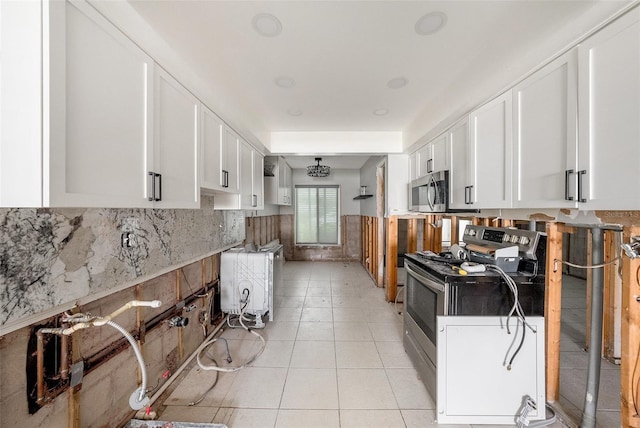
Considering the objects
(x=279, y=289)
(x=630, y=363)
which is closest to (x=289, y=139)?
(x=279, y=289)

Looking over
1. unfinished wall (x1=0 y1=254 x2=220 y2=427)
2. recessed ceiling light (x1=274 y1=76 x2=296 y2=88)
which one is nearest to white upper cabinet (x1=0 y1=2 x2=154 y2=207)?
unfinished wall (x1=0 y1=254 x2=220 y2=427)

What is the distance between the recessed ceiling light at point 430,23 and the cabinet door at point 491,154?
0.70 m

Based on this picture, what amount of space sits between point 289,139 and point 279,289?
7.01ft

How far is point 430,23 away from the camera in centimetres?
149

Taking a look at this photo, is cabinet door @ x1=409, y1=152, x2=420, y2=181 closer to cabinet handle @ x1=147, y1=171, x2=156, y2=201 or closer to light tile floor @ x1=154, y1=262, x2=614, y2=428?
light tile floor @ x1=154, y1=262, x2=614, y2=428

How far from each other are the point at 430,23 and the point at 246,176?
2106mm

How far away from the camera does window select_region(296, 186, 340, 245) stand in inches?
273

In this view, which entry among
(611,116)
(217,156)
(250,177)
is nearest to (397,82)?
(611,116)

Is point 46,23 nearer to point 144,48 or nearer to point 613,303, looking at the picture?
point 144,48

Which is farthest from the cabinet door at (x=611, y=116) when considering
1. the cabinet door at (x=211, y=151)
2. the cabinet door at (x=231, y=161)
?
the cabinet door at (x=231, y=161)

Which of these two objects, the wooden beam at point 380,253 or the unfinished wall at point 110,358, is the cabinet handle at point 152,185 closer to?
the unfinished wall at point 110,358

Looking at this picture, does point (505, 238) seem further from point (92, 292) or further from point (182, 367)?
point (182, 367)

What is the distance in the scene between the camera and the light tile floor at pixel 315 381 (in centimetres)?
169

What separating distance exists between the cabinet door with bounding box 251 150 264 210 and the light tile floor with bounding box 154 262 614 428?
121 centimetres
